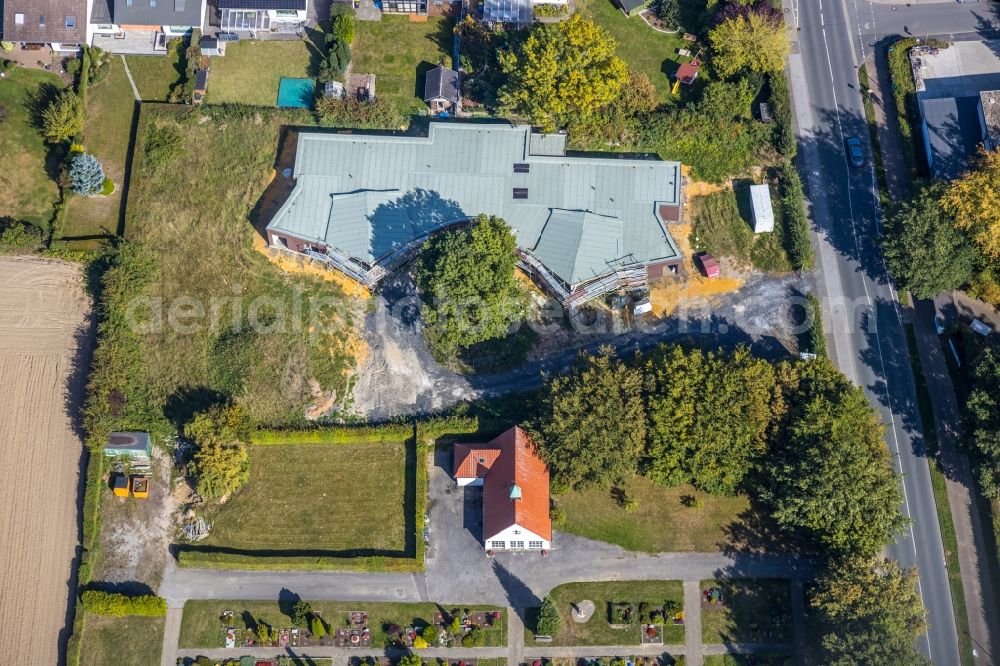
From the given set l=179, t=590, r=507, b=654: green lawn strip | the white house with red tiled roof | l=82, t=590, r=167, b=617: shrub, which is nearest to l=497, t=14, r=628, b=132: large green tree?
the white house with red tiled roof

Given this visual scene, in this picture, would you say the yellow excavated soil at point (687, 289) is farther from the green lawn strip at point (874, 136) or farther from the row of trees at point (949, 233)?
the green lawn strip at point (874, 136)

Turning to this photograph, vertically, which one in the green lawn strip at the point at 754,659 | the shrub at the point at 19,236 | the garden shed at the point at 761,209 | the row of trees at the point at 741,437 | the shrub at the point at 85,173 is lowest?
the green lawn strip at the point at 754,659

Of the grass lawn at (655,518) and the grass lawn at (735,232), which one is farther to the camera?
the grass lawn at (735,232)

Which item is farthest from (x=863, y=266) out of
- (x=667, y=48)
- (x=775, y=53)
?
(x=667, y=48)

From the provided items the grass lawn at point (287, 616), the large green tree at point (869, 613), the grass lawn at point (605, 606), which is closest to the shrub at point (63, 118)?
the grass lawn at point (287, 616)

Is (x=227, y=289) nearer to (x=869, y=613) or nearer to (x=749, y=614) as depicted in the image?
(x=749, y=614)

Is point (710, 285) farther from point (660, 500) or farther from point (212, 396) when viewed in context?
point (212, 396)
